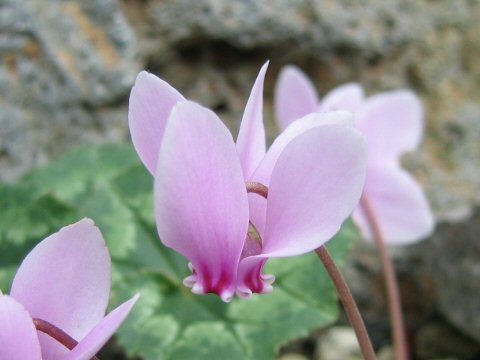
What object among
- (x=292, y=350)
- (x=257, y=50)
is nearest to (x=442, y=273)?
(x=292, y=350)

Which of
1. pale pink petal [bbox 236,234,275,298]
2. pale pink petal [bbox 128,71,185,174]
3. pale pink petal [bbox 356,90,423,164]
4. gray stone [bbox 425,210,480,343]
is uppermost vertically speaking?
pale pink petal [bbox 128,71,185,174]

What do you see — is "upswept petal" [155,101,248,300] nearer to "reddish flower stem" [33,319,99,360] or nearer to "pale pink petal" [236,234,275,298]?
"pale pink petal" [236,234,275,298]

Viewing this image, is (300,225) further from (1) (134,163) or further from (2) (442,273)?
(2) (442,273)

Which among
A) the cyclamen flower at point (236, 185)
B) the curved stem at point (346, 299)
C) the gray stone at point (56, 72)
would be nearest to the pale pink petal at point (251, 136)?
the cyclamen flower at point (236, 185)

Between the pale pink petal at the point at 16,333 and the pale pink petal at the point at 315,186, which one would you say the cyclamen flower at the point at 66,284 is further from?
the pale pink petal at the point at 315,186

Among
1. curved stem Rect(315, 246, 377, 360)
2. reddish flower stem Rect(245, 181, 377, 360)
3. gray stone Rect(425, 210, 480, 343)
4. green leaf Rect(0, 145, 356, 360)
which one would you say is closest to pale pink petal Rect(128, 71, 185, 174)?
reddish flower stem Rect(245, 181, 377, 360)

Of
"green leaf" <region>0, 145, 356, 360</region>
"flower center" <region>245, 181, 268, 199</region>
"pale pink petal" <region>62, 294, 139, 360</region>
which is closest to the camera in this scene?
"pale pink petal" <region>62, 294, 139, 360</region>
